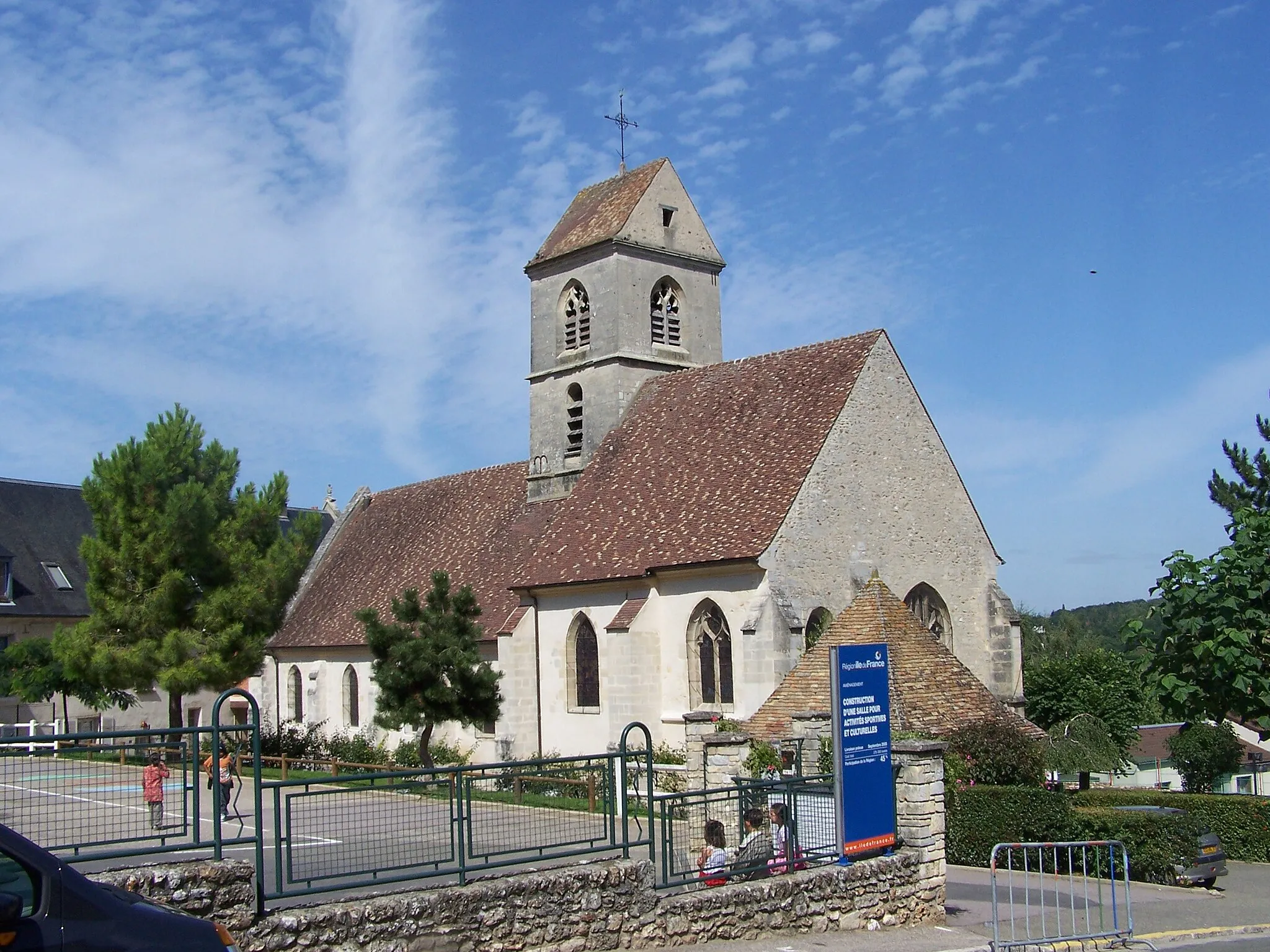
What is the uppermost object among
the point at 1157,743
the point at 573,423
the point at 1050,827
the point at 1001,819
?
the point at 573,423

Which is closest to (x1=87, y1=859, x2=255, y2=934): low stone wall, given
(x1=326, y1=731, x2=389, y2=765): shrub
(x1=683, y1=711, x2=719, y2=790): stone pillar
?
(x1=683, y1=711, x2=719, y2=790): stone pillar

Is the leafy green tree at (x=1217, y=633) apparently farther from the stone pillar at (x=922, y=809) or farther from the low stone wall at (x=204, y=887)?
the low stone wall at (x=204, y=887)

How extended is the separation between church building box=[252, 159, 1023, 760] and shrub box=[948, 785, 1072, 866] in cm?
619

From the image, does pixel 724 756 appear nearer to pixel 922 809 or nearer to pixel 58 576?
pixel 922 809

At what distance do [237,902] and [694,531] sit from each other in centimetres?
1857

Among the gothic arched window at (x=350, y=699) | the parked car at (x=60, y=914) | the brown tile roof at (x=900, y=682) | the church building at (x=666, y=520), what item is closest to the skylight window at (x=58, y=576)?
the church building at (x=666, y=520)

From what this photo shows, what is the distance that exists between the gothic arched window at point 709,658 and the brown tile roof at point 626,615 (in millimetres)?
1320

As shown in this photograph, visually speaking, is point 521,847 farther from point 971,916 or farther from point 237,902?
point 971,916

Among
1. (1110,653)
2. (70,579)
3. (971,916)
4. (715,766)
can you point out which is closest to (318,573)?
(70,579)

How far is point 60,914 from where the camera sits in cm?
648

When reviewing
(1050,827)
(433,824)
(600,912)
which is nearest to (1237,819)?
(1050,827)

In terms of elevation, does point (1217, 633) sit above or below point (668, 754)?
above

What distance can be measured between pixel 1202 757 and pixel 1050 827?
606 inches

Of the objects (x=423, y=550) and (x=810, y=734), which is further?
(x=423, y=550)
